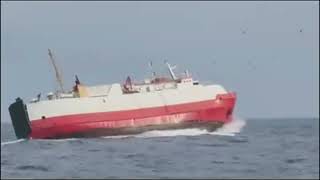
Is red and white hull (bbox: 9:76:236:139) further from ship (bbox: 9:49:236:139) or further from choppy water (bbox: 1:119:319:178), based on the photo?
choppy water (bbox: 1:119:319:178)

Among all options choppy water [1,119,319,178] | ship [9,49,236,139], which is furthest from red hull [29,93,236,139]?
choppy water [1,119,319,178]

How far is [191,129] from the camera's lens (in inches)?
2483

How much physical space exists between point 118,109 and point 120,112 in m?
0.28

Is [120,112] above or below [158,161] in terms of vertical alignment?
below

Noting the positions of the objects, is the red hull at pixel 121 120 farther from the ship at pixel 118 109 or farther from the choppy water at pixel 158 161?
the choppy water at pixel 158 161

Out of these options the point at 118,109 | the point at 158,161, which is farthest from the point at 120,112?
the point at 158,161

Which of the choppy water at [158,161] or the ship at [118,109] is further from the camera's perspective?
the ship at [118,109]

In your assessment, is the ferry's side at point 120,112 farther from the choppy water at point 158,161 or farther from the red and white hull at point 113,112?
the choppy water at point 158,161

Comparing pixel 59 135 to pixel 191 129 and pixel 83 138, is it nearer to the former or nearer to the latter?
pixel 83 138

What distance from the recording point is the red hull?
59000 mm

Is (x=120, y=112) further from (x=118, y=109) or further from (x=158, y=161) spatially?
(x=158, y=161)

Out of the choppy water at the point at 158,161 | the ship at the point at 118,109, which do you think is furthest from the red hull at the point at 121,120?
the choppy water at the point at 158,161

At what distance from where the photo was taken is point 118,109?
60188 millimetres

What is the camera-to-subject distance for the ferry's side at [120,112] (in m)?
59.0
